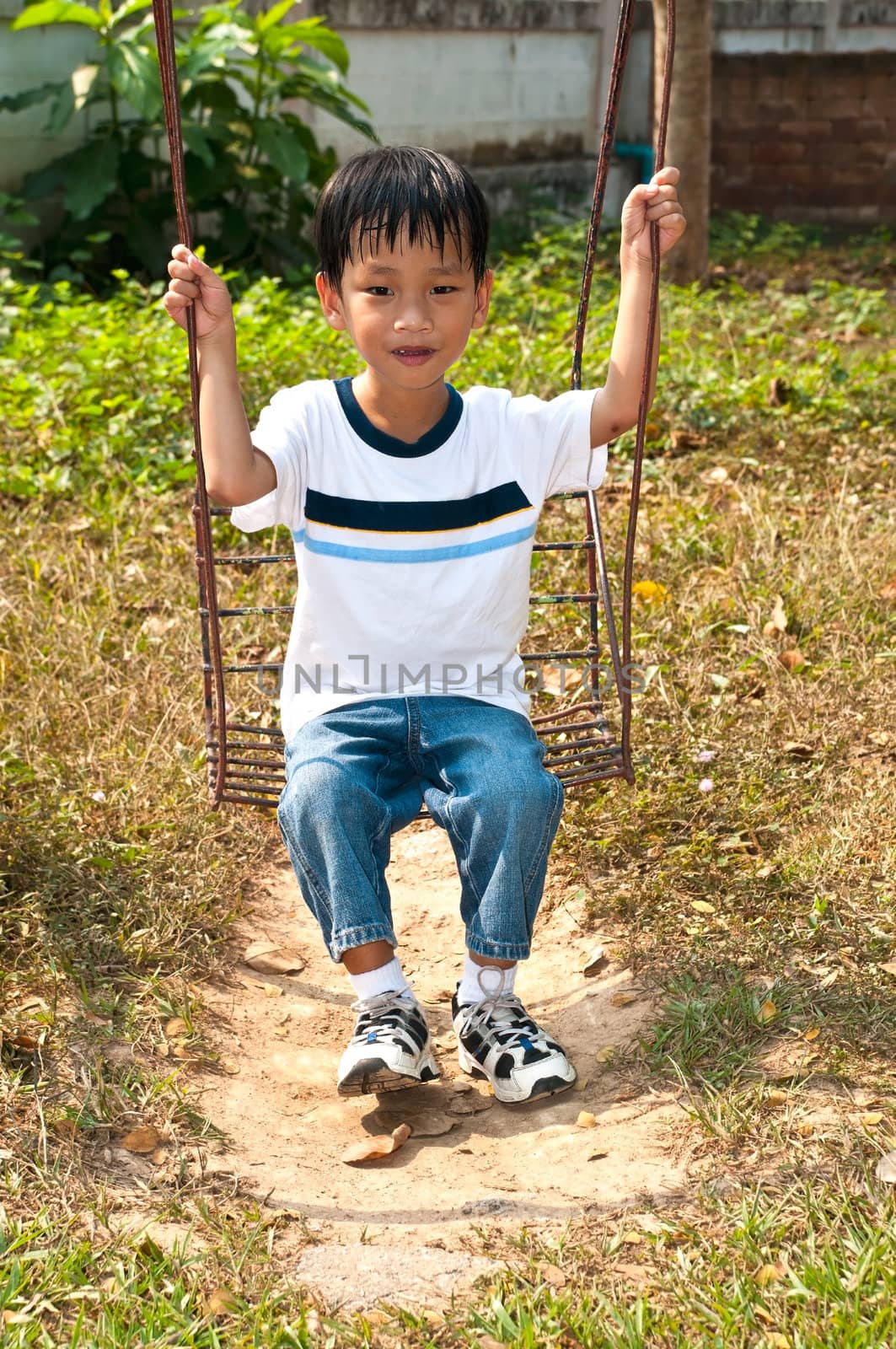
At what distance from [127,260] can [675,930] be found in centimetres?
508

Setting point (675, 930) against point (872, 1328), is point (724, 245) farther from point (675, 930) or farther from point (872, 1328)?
point (872, 1328)

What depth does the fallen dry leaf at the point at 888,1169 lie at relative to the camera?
2076mm

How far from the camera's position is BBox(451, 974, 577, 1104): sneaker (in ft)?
7.88

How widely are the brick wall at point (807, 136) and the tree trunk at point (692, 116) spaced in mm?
2709

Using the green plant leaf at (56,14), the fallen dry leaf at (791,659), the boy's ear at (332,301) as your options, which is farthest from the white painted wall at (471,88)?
the boy's ear at (332,301)

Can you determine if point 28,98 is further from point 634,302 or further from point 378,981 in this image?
point 378,981

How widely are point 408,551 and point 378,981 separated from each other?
71 centimetres

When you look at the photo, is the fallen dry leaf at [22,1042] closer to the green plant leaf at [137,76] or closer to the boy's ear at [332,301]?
the boy's ear at [332,301]

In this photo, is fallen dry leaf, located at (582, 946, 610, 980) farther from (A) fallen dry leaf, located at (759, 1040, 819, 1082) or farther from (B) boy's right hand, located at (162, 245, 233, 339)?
(B) boy's right hand, located at (162, 245, 233, 339)

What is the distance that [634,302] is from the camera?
245 cm

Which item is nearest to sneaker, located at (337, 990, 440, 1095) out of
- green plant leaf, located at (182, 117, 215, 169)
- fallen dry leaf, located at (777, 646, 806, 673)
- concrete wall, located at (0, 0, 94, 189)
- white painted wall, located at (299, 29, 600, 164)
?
fallen dry leaf, located at (777, 646, 806, 673)

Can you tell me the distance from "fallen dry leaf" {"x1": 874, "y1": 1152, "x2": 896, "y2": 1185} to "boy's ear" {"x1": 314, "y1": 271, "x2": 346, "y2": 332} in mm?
1536

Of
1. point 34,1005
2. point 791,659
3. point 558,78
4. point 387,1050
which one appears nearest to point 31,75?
point 558,78

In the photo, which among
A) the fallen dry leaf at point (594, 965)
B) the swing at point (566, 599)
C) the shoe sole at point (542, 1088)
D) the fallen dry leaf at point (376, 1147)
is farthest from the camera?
the fallen dry leaf at point (594, 965)
